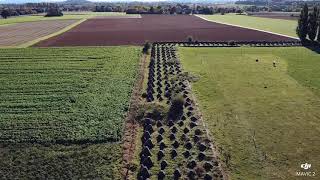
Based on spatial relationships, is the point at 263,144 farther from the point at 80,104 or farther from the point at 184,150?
the point at 80,104

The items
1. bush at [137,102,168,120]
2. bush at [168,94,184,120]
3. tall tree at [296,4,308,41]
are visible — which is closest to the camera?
bush at [137,102,168,120]

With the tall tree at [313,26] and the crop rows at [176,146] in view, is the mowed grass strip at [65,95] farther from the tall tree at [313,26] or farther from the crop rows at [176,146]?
the tall tree at [313,26]

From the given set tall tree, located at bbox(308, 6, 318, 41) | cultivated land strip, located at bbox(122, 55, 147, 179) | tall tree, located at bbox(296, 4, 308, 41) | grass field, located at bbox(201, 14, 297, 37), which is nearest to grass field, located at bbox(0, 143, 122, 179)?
cultivated land strip, located at bbox(122, 55, 147, 179)

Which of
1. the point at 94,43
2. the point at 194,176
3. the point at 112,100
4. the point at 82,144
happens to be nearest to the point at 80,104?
the point at 112,100

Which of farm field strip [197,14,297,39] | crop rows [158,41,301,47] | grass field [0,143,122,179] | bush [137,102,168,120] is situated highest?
farm field strip [197,14,297,39]

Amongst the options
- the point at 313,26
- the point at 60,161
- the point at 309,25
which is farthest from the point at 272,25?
the point at 60,161

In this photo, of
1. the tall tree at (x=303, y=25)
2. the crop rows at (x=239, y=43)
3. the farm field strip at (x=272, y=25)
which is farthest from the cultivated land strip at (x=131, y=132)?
the farm field strip at (x=272, y=25)

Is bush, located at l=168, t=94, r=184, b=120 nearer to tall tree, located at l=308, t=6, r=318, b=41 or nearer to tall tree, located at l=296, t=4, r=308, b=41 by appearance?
tall tree, located at l=296, t=4, r=308, b=41

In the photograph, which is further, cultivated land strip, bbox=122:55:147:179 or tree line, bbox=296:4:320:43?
tree line, bbox=296:4:320:43
